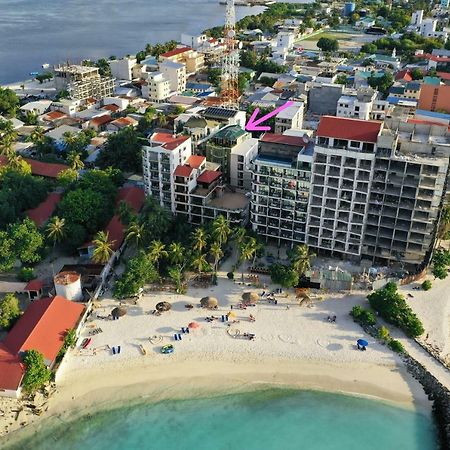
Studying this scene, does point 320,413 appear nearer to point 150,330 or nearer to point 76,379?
point 150,330

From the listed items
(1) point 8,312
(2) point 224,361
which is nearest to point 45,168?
(1) point 8,312

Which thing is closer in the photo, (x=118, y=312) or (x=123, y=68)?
(x=118, y=312)

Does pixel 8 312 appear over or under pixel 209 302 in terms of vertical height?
over

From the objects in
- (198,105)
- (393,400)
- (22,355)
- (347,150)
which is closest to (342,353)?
(393,400)

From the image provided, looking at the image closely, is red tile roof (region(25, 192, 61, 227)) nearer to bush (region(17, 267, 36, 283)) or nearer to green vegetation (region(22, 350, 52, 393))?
bush (region(17, 267, 36, 283))

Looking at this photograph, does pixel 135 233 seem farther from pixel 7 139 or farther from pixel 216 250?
pixel 7 139

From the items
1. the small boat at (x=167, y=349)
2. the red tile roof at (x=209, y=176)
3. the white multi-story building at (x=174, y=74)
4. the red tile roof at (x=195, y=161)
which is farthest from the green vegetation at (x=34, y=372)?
the white multi-story building at (x=174, y=74)

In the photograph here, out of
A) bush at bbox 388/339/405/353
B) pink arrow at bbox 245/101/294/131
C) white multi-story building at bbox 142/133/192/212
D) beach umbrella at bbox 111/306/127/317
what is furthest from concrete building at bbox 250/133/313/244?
pink arrow at bbox 245/101/294/131

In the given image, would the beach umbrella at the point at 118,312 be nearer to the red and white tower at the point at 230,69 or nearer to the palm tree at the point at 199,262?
the palm tree at the point at 199,262
